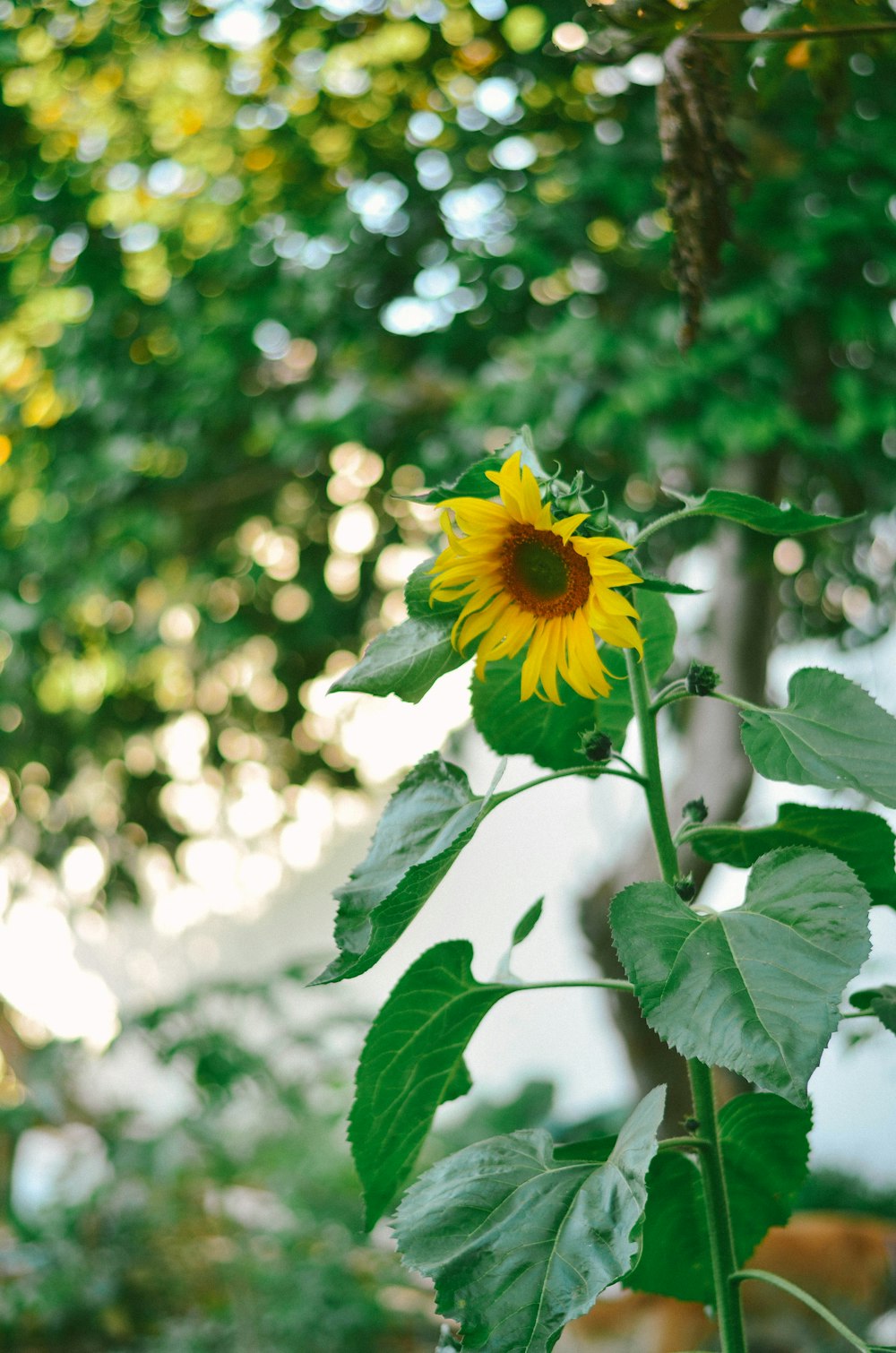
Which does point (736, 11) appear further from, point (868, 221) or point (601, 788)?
point (601, 788)

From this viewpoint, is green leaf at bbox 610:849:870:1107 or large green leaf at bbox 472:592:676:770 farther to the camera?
large green leaf at bbox 472:592:676:770

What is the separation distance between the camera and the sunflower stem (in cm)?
47

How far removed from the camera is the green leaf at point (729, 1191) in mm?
535

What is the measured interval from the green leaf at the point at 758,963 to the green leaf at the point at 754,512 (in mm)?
131

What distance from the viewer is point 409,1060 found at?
0.52 meters

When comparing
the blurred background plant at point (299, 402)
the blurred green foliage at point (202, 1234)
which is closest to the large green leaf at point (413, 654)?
the blurred background plant at point (299, 402)

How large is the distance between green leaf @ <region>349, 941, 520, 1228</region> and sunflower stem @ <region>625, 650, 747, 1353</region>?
0.30ft

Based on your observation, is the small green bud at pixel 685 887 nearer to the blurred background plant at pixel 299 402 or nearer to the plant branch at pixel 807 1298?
the plant branch at pixel 807 1298

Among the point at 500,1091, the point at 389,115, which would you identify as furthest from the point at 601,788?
the point at 500,1091

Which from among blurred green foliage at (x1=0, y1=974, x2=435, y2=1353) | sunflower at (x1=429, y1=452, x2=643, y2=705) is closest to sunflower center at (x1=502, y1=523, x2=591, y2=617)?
sunflower at (x1=429, y1=452, x2=643, y2=705)

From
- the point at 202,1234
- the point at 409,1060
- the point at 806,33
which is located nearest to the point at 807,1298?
the point at 409,1060

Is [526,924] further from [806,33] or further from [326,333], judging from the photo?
[326,333]

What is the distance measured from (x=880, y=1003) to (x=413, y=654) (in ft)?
0.83

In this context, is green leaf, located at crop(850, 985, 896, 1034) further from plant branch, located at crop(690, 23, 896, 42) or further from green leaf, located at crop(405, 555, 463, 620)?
plant branch, located at crop(690, 23, 896, 42)
